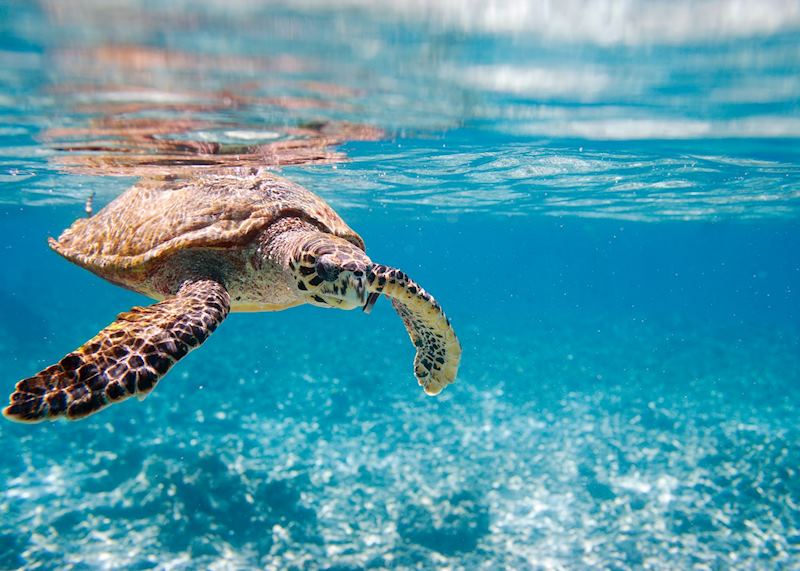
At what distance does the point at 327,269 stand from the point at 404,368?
13501 mm

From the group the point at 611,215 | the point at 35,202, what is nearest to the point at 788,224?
the point at 611,215

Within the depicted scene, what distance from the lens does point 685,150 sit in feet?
40.6

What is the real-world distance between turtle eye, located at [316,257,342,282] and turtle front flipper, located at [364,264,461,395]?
0.98ft

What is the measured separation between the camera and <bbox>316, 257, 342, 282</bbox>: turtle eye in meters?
4.39

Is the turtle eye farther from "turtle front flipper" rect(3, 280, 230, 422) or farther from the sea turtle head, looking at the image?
"turtle front flipper" rect(3, 280, 230, 422)

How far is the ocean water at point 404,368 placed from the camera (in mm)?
5656

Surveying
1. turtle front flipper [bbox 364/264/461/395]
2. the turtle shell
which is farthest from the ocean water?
turtle front flipper [bbox 364/264/461/395]

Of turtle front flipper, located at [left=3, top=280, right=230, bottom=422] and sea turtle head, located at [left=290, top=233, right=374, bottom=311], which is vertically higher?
sea turtle head, located at [left=290, top=233, right=374, bottom=311]

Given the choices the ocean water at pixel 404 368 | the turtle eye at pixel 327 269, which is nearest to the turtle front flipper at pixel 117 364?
the turtle eye at pixel 327 269

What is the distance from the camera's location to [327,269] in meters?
4.48

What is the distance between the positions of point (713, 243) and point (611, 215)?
27938 mm

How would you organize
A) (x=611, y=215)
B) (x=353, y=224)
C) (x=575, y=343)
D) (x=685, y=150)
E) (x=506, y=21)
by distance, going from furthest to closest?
1. (x=353, y=224)
2. (x=611, y=215)
3. (x=575, y=343)
4. (x=685, y=150)
5. (x=506, y=21)

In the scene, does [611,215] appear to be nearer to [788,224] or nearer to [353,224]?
[788,224]

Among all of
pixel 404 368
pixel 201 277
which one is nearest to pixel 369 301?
pixel 201 277
